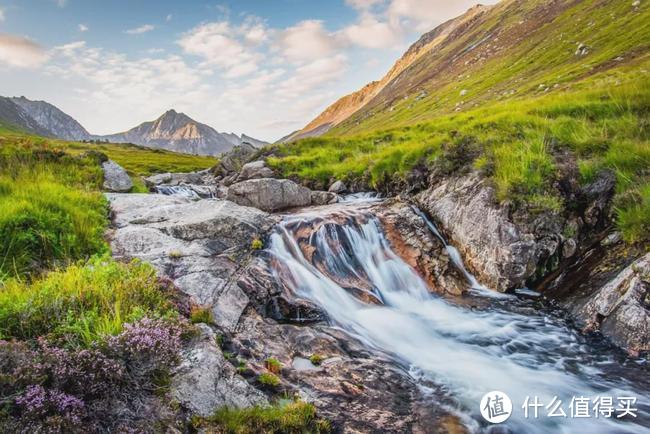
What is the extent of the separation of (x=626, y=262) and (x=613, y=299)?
1129 millimetres

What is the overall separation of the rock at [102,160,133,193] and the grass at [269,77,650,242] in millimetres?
10121

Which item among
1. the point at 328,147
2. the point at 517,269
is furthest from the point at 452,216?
the point at 328,147

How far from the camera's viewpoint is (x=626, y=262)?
816 cm

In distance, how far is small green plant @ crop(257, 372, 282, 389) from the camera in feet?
16.8

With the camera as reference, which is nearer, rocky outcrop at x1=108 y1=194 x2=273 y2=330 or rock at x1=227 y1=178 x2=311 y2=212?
rocky outcrop at x1=108 y1=194 x2=273 y2=330

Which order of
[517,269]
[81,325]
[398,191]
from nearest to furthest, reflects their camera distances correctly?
[81,325] < [517,269] < [398,191]

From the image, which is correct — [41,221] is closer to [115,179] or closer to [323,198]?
[115,179]

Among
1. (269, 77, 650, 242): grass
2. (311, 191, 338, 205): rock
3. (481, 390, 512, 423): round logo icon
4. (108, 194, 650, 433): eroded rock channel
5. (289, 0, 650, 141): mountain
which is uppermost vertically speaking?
(289, 0, 650, 141): mountain

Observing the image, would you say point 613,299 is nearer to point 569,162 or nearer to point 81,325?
point 569,162

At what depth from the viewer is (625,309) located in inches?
284

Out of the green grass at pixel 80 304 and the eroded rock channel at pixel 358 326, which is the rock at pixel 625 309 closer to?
the eroded rock channel at pixel 358 326

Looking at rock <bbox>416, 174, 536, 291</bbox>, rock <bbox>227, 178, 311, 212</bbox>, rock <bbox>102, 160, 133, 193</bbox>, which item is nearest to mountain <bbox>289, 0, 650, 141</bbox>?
rock <bbox>416, 174, 536, 291</bbox>

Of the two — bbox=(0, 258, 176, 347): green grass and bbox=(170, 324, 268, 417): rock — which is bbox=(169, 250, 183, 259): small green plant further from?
bbox=(170, 324, 268, 417): rock

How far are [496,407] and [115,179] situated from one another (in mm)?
15733
